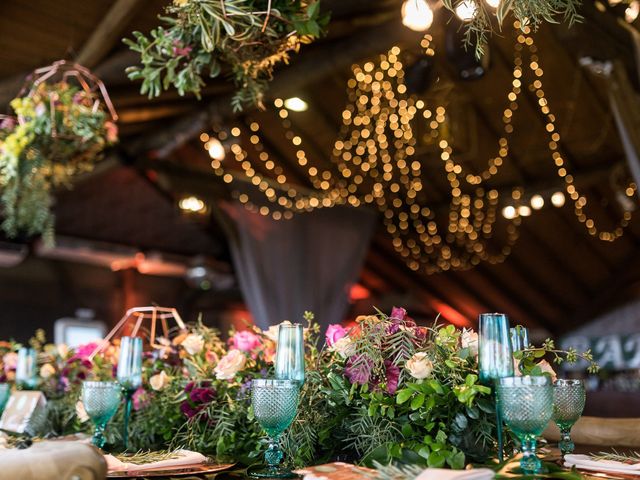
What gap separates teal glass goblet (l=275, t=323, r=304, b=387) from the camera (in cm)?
144

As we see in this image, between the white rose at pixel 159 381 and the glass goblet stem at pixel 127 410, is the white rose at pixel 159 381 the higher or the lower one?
the higher one

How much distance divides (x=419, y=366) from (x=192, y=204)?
5.49m

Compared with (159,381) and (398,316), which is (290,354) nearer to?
(398,316)

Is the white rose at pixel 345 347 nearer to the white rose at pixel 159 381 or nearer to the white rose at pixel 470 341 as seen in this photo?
the white rose at pixel 470 341

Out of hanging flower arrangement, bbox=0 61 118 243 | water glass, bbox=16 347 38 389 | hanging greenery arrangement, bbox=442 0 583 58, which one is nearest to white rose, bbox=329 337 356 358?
hanging greenery arrangement, bbox=442 0 583 58

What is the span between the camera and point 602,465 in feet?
4.23

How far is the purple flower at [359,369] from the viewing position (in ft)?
4.44

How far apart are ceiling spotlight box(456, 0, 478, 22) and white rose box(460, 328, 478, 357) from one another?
0.83 meters

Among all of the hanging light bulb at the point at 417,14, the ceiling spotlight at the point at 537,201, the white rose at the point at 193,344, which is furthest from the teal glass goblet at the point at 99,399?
the ceiling spotlight at the point at 537,201

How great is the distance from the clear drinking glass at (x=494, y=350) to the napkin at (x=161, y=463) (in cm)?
66

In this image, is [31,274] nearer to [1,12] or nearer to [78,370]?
[1,12]

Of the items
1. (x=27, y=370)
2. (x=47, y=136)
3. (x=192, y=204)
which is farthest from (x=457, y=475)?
(x=192, y=204)

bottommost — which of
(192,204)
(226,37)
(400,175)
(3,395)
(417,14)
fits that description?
(3,395)

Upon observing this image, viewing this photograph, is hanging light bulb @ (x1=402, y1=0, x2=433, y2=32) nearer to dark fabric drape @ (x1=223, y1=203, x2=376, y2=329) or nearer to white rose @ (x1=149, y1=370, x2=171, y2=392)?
white rose @ (x1=149, y1=370, x2=171, y2=392)
